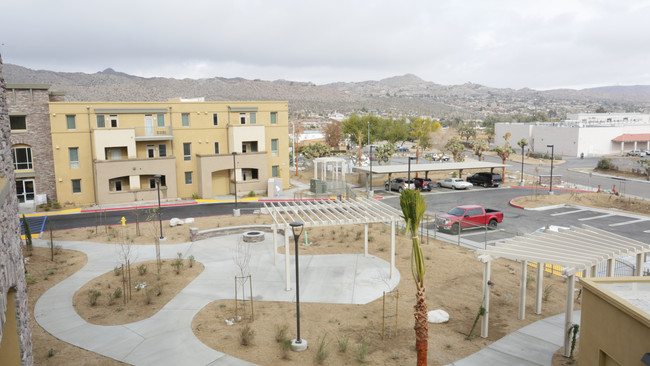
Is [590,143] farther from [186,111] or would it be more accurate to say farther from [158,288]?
[158,288]

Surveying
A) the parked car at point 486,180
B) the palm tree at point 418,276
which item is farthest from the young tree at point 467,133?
the palm tree at point 418,276

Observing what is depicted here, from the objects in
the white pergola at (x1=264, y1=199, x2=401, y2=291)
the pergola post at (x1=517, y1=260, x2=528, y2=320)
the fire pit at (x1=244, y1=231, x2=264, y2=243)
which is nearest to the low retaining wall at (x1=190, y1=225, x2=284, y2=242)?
the fire pit at (x1=244, y1=231, x2=264, y2=243)

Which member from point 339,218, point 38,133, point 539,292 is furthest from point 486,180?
point 38,133

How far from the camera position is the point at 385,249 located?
78.0 ft

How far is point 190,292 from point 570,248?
13911 mm

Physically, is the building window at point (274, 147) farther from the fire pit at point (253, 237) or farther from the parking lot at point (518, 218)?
the fire pit at point (253, 237)

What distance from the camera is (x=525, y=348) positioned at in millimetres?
13156

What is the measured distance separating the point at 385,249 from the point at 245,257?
23.7ft

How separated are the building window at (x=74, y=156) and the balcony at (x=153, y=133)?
16.6 feet

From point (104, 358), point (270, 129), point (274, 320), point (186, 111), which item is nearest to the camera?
point (104, 358)

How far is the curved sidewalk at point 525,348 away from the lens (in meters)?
Answer: 12.4

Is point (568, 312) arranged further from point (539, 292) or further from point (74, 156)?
point (74, 156)

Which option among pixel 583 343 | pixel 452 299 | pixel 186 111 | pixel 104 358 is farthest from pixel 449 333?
pixel 186 111

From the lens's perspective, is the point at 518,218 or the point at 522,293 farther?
the point at 518,218
